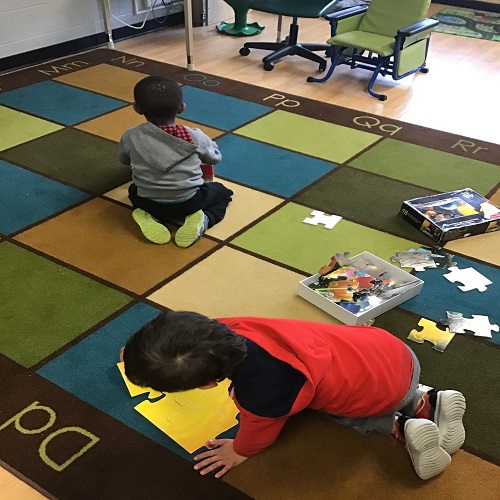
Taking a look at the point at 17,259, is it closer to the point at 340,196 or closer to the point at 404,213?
the point at 340,196

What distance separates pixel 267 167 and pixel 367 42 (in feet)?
5.29

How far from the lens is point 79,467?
5.06 ft

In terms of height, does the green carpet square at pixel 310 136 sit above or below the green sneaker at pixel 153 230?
below

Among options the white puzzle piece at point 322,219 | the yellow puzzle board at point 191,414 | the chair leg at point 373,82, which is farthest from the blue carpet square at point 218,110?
the yellow puzzle board at point 191,414

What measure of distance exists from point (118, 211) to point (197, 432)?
1272mm

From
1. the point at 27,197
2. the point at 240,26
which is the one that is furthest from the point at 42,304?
the point at 240,26

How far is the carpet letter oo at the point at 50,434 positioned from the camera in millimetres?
1557

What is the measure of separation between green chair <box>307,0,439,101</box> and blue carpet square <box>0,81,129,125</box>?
1.55 metres

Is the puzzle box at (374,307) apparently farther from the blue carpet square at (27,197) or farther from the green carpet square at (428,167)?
the blue carpet square at (27,197)

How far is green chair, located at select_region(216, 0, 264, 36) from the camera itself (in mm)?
5061

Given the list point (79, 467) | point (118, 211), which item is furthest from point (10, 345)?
point (118, 211)

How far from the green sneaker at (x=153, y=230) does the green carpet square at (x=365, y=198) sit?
2.27 feet

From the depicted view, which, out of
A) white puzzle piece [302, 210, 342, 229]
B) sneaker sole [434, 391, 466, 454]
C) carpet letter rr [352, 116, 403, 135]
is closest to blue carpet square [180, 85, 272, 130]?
carpet letter rr [352, 116, 403, 135]

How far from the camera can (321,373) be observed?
135 cm
